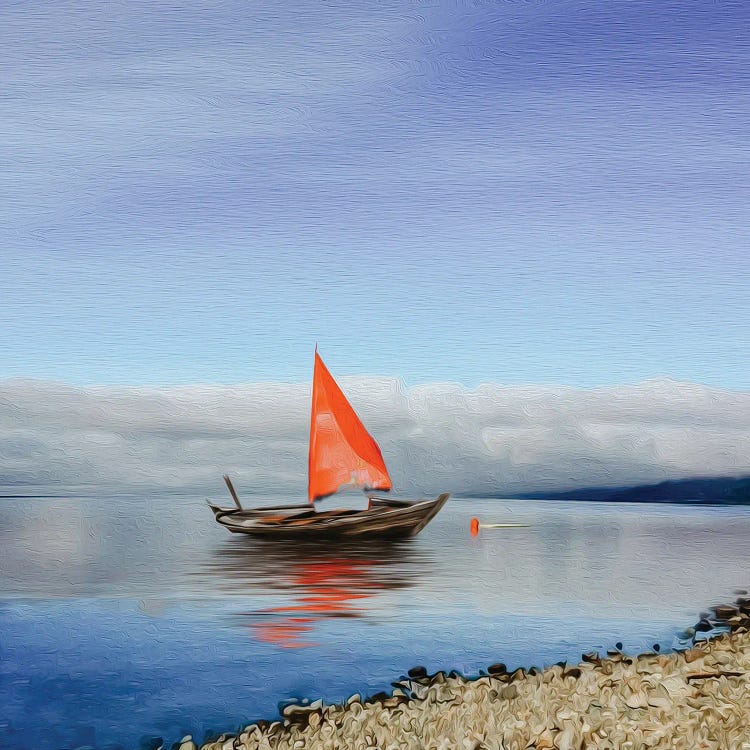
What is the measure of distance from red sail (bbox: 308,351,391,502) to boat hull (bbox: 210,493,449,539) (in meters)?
4.64

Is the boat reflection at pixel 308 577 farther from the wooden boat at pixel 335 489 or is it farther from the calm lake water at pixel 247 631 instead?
the wooden boat at pixel 335 489

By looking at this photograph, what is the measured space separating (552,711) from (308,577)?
340 inches

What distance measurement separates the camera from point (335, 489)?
11.2m

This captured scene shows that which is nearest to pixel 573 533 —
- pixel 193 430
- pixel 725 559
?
pixel 725 559

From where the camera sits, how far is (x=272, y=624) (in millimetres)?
7410

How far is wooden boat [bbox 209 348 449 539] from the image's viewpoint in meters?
7.46

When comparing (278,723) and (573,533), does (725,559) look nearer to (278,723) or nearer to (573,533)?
(278,723)

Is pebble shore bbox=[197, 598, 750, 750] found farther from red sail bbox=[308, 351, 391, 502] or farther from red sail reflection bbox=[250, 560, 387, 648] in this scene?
red sail bbox=[308, 351, 391, 502]

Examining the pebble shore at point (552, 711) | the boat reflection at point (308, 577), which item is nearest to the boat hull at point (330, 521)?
the boat reflection at point (308, 577)

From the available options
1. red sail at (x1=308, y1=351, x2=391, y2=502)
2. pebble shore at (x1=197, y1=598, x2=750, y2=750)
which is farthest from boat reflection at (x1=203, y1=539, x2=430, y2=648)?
pebble shore at (x1=197, y1=598, x2=750, y2=750)

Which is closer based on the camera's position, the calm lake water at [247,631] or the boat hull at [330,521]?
the calm lake water at [247,631]

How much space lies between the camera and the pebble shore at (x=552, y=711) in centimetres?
422

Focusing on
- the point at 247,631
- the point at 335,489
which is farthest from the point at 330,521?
the point at 247,631

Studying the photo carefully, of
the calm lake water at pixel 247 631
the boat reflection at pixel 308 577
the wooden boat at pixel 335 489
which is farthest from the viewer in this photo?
the boat reflection at pixel 308 577
